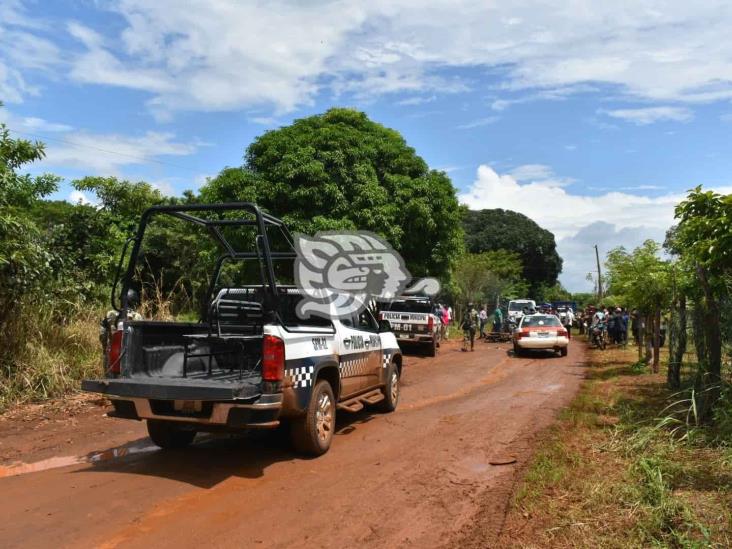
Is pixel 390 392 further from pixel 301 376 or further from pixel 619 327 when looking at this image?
pixel 619 327

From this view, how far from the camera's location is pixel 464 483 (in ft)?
18.8

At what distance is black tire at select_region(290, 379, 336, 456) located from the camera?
6301mm

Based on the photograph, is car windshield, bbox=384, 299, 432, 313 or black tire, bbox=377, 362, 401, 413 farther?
car windshield, bbox=384, 299, 432, 313

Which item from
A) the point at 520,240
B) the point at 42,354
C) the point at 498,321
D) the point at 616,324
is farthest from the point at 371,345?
the point at 520,240

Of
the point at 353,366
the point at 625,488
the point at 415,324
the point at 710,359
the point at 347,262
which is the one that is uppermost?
the point at 347,262

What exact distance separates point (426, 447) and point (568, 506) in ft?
7.74

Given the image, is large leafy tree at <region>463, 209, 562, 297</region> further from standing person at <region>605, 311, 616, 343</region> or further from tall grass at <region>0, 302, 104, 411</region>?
tall grass at <region>0, 302, 104, 411</region>

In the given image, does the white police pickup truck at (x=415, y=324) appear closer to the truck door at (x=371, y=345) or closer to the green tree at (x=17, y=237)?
the truck door at (x=371, y=345)

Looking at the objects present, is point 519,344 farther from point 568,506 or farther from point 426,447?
point 568,506

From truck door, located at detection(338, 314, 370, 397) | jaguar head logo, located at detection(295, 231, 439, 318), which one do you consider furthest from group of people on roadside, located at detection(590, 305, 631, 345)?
truck door, located at detection(338, 314, 370, 397)

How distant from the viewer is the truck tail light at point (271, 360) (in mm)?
5703

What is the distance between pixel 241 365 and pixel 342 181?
780 cm

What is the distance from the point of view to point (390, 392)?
9.19 m

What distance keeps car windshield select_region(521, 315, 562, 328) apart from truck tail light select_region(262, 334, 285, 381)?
15.6 meters
